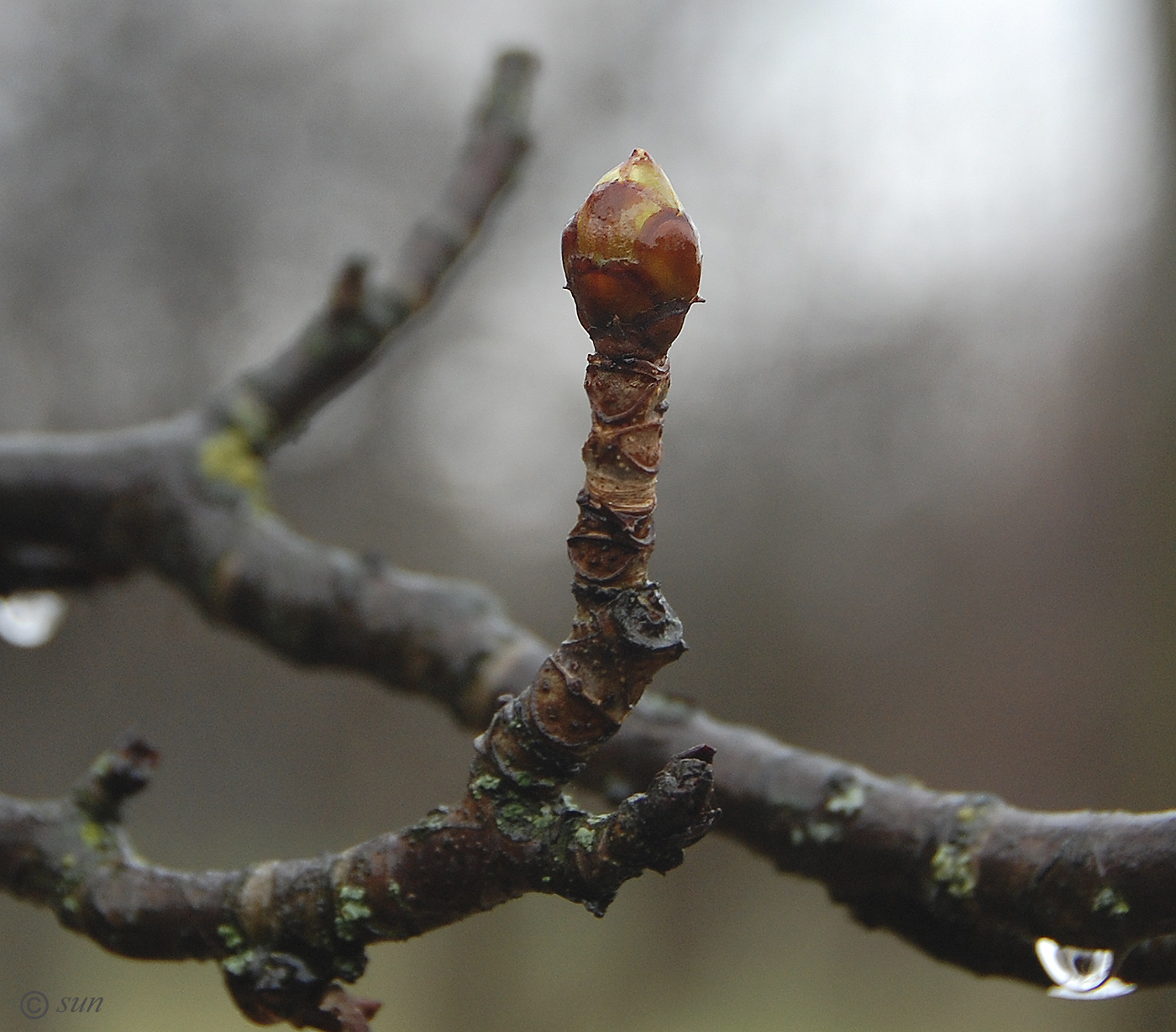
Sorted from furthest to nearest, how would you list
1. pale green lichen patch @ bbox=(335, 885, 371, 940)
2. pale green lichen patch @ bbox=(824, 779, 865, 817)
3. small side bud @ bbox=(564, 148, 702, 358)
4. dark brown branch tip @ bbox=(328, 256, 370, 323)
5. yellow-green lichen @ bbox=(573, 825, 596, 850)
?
1. dark brown branch tip @ bbox=(328, 256, 370, 323)
2. pale green lichen patch @ bbox=(824, 779, 865, 817)
3. pale green lichen patch @ bbox=(335, 885, 371, 940)
4. yellow-green lichen @ bbox=(573, 825, 596, 850)
5. small side bud @ bbox=(564, 148, 702, 358)

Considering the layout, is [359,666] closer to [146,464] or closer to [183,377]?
[146,464]

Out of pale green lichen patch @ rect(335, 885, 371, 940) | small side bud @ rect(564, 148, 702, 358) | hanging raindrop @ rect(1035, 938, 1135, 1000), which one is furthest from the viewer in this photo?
hanging raindrop @ rect(1035, 938, 1135, 1000)

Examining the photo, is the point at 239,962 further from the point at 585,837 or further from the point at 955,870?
the point at 955,870

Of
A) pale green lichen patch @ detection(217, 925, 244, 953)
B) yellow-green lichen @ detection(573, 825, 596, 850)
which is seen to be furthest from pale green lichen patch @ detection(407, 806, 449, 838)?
pale green lichen patch @ detection(217, 925, 244, 953)

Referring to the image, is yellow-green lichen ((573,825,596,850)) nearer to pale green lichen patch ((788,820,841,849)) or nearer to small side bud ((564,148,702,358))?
small side bud ((564,148,702,358))

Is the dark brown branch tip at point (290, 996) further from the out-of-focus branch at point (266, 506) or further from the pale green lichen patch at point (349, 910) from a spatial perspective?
the out-of-focus branch at point (266, 506)
